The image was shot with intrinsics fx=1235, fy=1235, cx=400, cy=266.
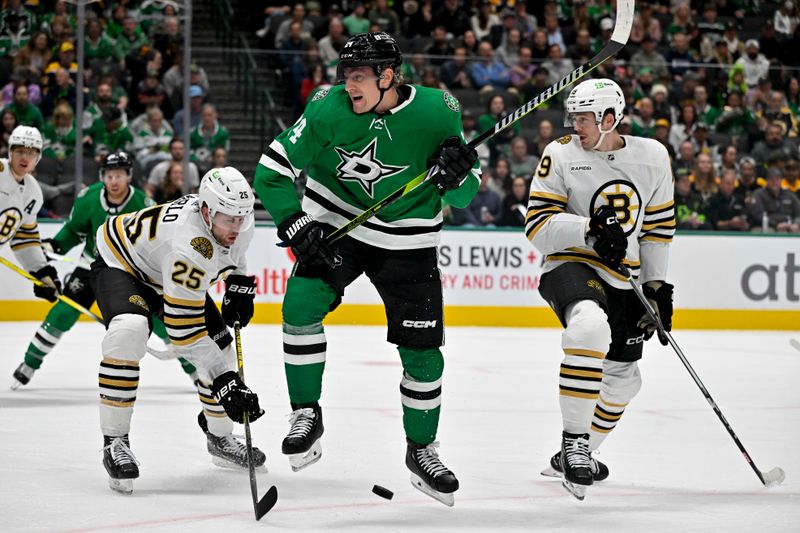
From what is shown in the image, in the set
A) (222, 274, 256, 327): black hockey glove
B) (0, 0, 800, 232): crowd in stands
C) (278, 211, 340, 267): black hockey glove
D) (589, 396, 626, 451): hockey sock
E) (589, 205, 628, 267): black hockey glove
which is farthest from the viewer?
(0, 0, 800, 232): crowd in stands

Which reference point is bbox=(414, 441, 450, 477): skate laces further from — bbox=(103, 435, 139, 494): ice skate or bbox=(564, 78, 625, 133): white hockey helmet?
bbox=(564, 78, 625, 133): white hockey helmet

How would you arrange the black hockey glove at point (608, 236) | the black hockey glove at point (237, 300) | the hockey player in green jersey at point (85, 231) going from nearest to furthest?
the black hockey glove at point (608, 236), the black hockey glove at point (237, 300), the hockey player in green jersey at point (85, 231)

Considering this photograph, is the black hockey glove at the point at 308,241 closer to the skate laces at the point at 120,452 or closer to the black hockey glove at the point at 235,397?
the black hockey glove at the point at 235,397

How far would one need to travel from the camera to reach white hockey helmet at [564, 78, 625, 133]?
396 centimetres

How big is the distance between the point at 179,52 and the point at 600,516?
6716 mm

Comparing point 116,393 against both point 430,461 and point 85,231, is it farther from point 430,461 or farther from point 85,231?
point 85,231

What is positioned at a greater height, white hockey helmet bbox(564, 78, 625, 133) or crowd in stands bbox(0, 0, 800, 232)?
white hockey helmet bbox(564, 78, 625, 133)

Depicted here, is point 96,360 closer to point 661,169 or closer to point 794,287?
point 661,169

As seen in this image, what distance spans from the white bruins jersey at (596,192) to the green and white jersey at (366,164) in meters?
0.34

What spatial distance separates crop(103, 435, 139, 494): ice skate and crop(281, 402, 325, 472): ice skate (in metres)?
0.48

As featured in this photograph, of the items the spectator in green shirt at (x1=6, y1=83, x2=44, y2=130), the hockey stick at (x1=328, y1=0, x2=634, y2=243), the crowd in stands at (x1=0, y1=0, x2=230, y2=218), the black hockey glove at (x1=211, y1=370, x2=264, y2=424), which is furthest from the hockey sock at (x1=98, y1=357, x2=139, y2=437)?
the spectator in green shirt at (x1=6, y1=83, x2=44, y2=130)

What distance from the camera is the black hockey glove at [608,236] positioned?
3.79 m

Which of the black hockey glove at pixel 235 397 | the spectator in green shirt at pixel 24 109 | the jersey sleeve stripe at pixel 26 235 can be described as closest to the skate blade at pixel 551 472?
the black hockey glove at pixel 235 397

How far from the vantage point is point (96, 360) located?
287 inches
